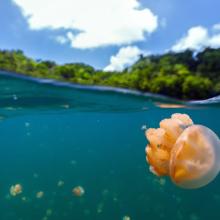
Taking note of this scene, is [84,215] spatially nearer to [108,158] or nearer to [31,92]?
[31,92]

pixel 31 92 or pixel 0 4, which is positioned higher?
pixel 0 4

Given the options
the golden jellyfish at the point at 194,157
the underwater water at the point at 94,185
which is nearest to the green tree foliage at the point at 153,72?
the underwater water at the point at 94,185

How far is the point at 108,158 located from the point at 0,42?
1497 inches

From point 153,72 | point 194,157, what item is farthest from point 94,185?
point 194,157

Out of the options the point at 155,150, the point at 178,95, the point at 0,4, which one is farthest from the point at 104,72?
the point at 155,150

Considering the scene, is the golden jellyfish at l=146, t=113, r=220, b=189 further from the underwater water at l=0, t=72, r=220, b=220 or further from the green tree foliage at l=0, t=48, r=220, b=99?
the green tree foliage at l=0, t=48, r=220, b=99

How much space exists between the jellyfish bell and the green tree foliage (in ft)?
30.7

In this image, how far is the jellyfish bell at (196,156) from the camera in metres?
2.05

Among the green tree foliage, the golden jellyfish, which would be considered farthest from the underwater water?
the golden jellyfish

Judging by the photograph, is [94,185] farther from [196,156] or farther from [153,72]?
[196,156]

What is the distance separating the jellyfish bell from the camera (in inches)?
80.6

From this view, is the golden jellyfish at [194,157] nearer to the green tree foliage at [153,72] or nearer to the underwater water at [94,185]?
the underwater water at [94,185]

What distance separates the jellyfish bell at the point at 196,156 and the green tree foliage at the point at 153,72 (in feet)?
30.7

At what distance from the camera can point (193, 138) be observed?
6.77 feet
